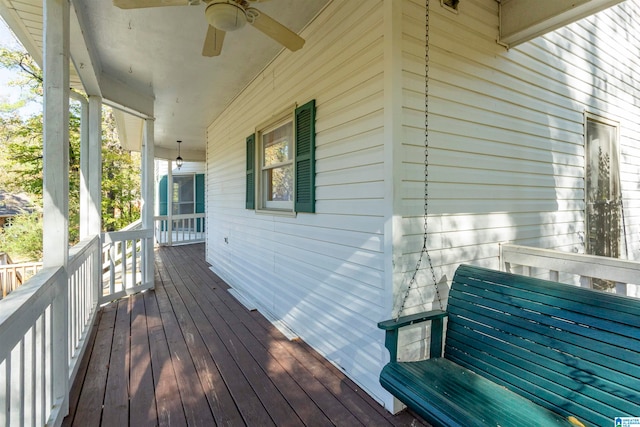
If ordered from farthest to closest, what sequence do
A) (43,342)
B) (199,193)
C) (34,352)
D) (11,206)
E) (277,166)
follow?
(199,193) < (11,206) < (277,166) < (43,342) < (34,352)

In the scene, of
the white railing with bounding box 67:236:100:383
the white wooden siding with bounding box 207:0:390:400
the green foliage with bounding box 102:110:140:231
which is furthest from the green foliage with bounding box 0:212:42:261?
the green foliage with bounding box 102:110:140:231

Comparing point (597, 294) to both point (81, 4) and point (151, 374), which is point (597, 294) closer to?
point (151, 374)

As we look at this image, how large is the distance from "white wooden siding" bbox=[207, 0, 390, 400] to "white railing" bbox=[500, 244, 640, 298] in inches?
51.7

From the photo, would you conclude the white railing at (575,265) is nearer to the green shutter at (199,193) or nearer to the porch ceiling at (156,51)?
the porch ceiling at (156,51)

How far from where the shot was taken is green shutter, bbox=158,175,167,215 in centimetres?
1125

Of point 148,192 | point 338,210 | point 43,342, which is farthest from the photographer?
point 148,192

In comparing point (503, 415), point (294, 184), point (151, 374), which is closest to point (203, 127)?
point (294, 184)

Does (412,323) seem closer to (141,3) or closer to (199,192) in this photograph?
(141,3)

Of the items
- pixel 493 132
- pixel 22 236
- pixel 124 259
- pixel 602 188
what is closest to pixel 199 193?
pixel 22 236

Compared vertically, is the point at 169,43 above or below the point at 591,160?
above

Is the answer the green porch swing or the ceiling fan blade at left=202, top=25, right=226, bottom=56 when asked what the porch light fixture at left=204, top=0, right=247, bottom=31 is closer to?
the ceiling fan blade at left=202, top=25, right=226, bottom=56

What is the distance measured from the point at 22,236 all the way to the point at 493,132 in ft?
21.4

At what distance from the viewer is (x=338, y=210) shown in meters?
2.52

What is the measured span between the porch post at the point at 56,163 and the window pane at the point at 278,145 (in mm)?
2001
